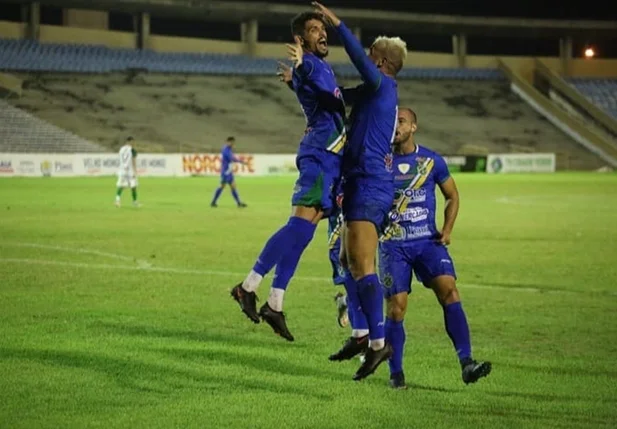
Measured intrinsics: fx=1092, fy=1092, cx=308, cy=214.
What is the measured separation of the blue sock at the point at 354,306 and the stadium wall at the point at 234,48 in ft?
195

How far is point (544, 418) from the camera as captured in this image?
7.03 metres

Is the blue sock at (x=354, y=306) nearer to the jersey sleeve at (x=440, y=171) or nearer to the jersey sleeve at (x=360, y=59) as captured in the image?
the jersey sleeve at (x=440, y=171)

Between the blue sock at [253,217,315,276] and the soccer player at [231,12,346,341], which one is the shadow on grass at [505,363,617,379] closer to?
the soccer player at [231,12,346,341]

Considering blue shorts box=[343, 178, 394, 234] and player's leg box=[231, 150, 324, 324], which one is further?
player's leg box=[231, 150, 324, 324]

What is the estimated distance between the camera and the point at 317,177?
837cm

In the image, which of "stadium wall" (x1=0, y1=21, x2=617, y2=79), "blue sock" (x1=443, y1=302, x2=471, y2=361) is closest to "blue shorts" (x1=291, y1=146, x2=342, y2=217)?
"blue sock" (x1=443, y1=302, x2=471, y2=361)

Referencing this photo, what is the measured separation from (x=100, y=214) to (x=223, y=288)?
14510 mm

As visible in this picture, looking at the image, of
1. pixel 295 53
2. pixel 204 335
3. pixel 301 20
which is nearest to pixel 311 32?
pixel 301 20

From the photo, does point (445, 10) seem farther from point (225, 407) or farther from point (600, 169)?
point (225, 407)

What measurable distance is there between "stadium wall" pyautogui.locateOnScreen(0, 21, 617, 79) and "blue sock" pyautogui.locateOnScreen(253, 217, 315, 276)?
196 feet

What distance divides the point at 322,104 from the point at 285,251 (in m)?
1.20

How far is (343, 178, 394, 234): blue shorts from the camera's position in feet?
26.1

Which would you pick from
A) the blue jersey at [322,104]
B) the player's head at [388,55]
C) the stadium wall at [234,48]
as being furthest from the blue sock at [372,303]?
the stadium wall at [234,48]

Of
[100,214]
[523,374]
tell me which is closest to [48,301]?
[523,374]
